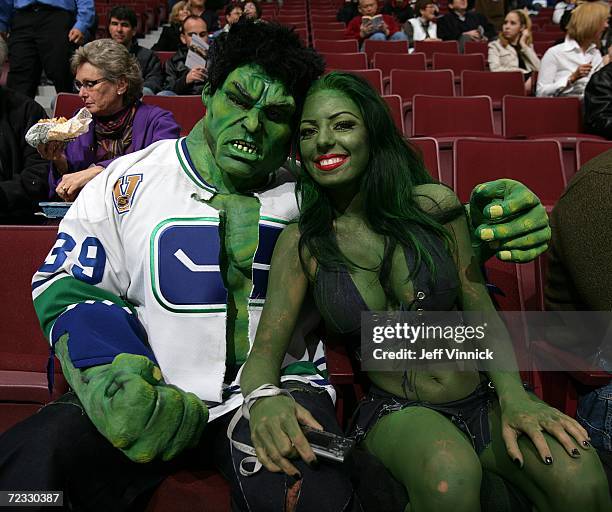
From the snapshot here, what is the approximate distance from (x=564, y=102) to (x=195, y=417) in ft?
10.6

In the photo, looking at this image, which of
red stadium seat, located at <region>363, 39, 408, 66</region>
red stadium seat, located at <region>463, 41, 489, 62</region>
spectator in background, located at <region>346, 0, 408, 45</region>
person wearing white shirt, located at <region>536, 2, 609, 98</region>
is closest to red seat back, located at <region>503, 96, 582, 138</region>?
person wearing white shirt, located at <region>536, 2, 609, 98</region>

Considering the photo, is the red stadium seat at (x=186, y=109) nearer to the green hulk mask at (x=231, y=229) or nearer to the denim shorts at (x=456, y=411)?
the green hulk mask at (x=231, y=229)

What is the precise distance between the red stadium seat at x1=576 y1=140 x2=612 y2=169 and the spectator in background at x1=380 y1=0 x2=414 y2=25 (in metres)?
4.84

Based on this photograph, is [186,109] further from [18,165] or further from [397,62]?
[397,62]

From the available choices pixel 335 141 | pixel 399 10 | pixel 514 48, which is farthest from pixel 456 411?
pixel 399 10

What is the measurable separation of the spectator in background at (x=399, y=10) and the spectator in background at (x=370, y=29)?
0.96m

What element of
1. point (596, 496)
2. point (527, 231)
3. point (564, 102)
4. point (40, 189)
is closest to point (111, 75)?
point (40, 189)

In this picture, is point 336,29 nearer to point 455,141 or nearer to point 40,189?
point 455,141

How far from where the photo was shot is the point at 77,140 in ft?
7.04

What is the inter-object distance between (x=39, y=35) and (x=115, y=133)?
1.89 meters

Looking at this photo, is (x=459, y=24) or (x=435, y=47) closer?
(x=435, y=47)

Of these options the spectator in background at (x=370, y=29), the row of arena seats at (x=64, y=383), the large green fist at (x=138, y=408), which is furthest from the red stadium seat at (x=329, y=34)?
the large green fist at (x=138, y=408)

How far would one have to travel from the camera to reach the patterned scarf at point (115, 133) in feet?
7.05

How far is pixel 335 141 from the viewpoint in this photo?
4.08ft
